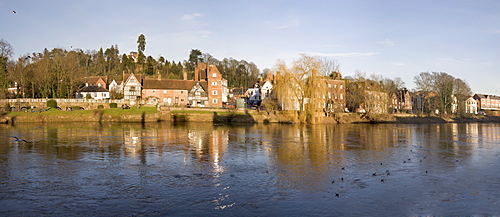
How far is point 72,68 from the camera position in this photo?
8306cm

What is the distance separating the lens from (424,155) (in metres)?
24.8

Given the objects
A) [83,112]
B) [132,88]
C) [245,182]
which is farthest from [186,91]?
[245,182]

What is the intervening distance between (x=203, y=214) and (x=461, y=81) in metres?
109

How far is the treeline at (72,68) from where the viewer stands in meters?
75.6

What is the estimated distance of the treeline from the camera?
248ft

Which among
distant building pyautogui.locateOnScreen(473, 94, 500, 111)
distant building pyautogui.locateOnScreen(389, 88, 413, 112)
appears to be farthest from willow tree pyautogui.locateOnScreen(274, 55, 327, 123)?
distant building pyautogui.locateOnScreen(473, 94, 500, 111)

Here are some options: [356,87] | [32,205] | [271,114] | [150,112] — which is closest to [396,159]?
[32,205]

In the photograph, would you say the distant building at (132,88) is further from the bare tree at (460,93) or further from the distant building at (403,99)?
the bare tree at (460,93)

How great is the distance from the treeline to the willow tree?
46837mm

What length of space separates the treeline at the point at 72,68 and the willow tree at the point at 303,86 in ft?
154

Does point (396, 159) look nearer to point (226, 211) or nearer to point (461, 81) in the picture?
point (226, 211)

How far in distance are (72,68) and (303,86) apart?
2092 inches

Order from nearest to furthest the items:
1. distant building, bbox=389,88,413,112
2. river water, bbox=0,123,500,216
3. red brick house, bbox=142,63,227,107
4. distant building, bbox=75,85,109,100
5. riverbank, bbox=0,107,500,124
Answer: river water, bbox=0,123,500,216, riverbank, bbox=0,107,500,124, distant building, bbox=75,85,109,100, red brick house, bbox=142,63,227,107, distant building, bbox=389,88,413,112

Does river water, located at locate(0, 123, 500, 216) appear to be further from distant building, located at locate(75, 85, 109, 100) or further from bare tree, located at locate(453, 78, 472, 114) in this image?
bare tree, located at locate(453, 78, 472, 114)
